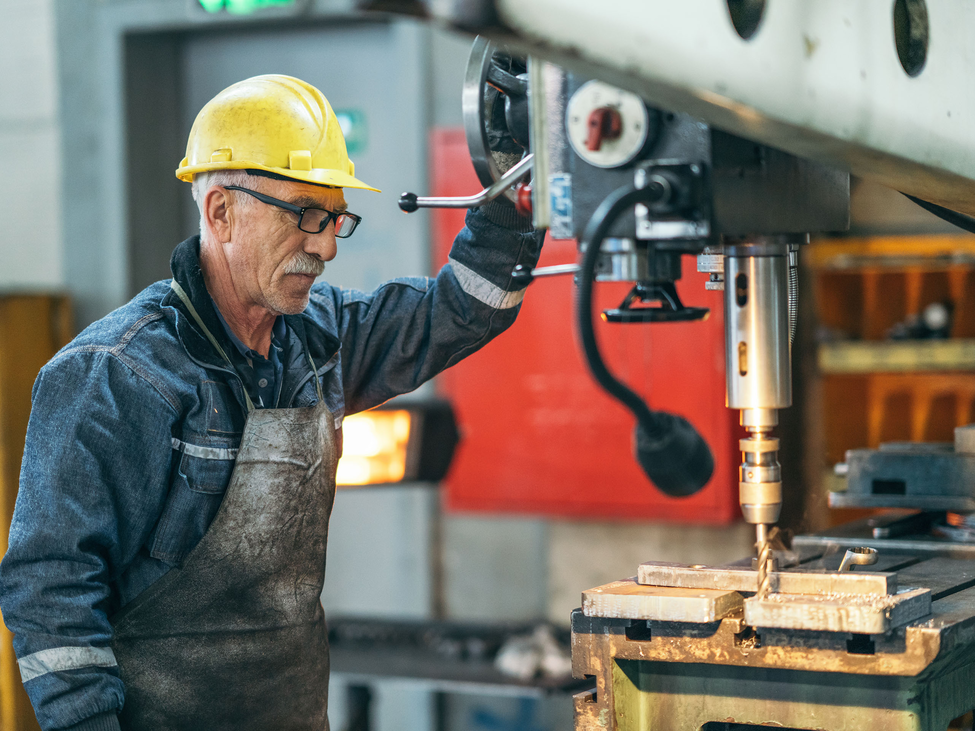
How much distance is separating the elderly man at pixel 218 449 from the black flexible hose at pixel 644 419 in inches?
24.1

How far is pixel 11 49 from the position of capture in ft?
13.1

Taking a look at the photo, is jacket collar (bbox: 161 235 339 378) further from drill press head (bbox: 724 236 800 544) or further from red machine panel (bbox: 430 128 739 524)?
red machine panel (bbox: 430 128 739 524)

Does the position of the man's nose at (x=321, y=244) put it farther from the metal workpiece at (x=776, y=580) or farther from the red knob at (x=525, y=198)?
the metal workpiece at (x=776, y=580)

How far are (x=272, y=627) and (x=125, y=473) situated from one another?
0.31 metres

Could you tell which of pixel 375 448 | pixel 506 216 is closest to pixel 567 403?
pixel 375 448

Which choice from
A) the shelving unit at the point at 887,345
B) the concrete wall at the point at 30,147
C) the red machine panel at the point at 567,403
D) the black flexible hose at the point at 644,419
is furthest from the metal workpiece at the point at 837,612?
the concrete wall at the point at 30,147

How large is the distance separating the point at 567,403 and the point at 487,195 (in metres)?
2.00

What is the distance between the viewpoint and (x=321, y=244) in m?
1.67

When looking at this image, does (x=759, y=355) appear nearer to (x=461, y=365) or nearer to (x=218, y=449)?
(x=218, y=449)

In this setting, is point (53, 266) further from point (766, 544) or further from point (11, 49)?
point (766, 544)

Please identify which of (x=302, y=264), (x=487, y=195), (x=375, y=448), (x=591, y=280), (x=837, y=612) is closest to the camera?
(x=591, y=280)

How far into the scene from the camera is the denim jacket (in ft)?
4.56

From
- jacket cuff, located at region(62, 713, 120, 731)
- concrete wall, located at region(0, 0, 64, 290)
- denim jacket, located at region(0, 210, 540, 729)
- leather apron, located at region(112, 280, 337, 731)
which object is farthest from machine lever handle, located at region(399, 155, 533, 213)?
concrete wall, located at region(0, 0, 64, 290)

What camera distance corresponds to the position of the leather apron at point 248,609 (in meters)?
1.52
